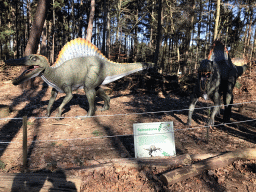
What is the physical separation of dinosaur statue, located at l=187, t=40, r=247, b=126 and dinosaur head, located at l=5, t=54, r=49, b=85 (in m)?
3.72

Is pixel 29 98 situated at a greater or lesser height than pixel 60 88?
lesser

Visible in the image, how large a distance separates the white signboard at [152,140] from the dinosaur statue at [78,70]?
8.15 ft

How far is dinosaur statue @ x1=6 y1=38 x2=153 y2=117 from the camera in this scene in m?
4.68

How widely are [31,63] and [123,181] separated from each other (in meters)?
3.24

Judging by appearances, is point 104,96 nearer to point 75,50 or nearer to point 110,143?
point 75,50

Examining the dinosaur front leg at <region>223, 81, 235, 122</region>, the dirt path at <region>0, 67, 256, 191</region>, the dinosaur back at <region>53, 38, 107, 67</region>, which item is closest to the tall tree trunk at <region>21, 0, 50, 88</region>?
the dirt path at <region>0, 67, 256, 191</region>

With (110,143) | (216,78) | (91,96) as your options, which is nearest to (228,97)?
(216,78)

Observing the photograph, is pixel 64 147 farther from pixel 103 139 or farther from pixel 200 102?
pixel 200 102

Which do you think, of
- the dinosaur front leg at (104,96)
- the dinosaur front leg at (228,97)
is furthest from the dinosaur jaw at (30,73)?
the dinosaur front leg at (228,97)

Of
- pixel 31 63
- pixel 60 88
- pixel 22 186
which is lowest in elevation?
pixel 22 186

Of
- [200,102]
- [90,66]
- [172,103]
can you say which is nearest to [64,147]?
[90,66]

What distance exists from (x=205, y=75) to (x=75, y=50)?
11.4ft

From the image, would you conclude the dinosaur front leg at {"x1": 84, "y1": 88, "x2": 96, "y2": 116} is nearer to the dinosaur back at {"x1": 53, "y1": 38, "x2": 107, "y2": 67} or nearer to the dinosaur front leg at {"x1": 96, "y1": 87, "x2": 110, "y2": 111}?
the dinosaur front leg at {"x1": 96, "y1": 87, "x2": 110, "y2": 111}

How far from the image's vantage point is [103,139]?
4.19 metres
